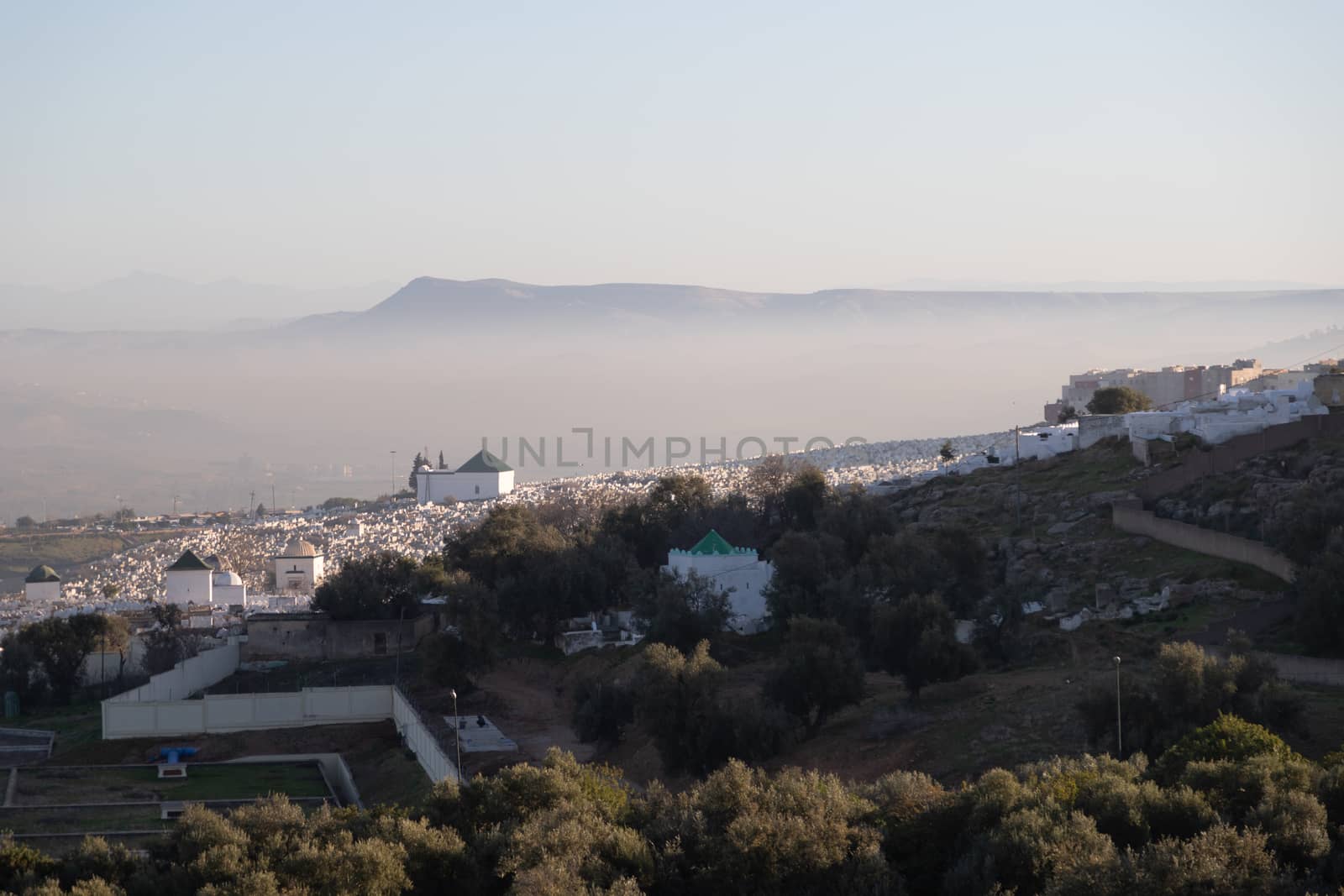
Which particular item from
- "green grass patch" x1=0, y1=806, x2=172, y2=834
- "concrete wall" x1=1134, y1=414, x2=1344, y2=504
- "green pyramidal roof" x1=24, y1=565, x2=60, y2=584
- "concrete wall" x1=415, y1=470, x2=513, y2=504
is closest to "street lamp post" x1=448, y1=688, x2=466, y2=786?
"green grass patch" x1=0, y1=806, x2=172, y2=834

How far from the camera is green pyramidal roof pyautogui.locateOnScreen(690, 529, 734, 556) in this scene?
34.5 m

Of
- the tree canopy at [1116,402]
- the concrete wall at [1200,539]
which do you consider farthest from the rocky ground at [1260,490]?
the tree canopy at [1116,402]

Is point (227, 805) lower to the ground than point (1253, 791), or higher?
lower

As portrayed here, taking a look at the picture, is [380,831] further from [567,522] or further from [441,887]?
[567,522]

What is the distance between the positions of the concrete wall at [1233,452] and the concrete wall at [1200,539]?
1341mm

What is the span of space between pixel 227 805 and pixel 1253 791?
1463 cm

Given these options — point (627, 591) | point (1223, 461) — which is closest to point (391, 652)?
point (627, 591)

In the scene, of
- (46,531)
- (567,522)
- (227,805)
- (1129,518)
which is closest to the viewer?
(227,805)

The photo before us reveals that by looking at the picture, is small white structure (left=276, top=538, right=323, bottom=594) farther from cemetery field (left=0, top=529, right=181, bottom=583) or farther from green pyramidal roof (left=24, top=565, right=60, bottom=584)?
cemetery field (left=0, top=529, right=181, bottom=583)

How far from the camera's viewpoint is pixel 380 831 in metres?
14.5

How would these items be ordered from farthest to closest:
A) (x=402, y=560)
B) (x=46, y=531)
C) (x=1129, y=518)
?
(x=46, y=531)
(x=402, y=560)
(x=1129, y=518)

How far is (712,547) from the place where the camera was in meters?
34.6

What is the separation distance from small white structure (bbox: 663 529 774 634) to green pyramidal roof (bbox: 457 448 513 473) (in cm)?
4669

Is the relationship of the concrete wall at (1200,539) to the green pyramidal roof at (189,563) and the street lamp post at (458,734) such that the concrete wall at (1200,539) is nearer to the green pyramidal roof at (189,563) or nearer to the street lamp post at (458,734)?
the street lamp post at (458,734)
